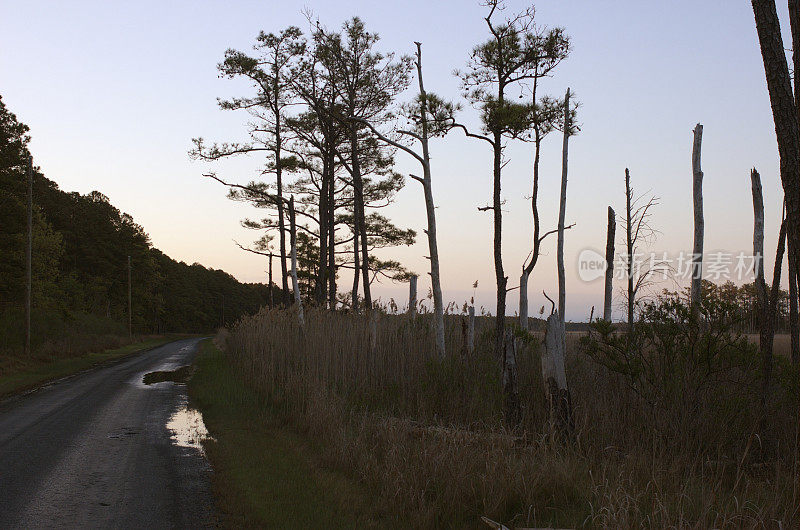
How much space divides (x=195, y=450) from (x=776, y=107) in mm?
7946

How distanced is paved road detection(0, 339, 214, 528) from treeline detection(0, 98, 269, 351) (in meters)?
16.7

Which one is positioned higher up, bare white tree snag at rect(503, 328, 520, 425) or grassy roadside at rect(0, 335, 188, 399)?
bare white tree snag at rect(503, 328, 520, 425)

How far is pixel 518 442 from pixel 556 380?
87 cm

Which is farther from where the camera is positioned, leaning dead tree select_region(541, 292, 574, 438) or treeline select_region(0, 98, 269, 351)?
treeline select_region(0, 98, 269, 351)

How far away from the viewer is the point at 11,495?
6238 mm

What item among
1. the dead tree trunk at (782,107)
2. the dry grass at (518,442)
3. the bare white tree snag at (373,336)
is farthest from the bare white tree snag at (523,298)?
the dead tree trunk at (782,107)

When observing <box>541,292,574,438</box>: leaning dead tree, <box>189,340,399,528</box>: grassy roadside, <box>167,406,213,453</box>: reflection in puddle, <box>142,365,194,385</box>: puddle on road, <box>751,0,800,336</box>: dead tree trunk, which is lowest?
<box>142,365,194,385</box>: puddle on road

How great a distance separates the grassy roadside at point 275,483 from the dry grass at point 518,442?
278 mm

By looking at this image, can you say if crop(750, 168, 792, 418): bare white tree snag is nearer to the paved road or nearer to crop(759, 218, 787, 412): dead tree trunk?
crop(759, 218, 787, 412): dead tree trunk

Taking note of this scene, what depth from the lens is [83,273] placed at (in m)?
62.0

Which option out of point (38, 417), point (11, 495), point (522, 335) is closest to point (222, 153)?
point (38, 417)

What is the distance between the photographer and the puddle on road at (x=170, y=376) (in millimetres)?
18047

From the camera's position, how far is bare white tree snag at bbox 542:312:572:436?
712 centimetres

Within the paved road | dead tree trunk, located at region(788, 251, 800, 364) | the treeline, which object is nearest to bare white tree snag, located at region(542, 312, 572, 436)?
dead tree trunk, located at region(788, 251, 800, 364)
